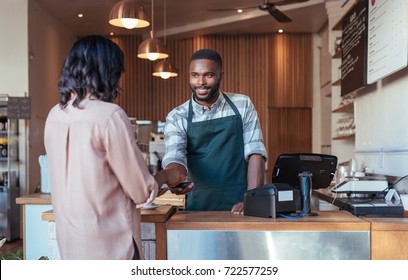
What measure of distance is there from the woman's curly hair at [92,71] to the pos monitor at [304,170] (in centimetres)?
88

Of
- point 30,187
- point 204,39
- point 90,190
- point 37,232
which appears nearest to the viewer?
point 90,190

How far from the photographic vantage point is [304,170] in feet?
6.53

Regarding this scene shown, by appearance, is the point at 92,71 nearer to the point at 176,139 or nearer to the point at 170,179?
the point at 170,179

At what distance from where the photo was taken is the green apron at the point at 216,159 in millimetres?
2318

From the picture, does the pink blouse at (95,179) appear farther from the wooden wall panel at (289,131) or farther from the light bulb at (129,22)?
the wooden wall panel at (289,131)

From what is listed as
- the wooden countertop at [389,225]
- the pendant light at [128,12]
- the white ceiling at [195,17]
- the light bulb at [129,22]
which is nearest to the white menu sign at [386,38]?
the wooden countertop at [389,225]

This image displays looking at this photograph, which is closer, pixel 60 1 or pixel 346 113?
pixel 346 113

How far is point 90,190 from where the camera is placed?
1281mm

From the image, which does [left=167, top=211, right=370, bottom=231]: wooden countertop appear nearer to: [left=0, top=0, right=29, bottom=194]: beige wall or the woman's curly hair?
the woman's curly hair

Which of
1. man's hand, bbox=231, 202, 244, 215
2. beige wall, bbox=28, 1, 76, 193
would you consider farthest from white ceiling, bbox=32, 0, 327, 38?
man's hand, bbox=231, 202, 244, 215

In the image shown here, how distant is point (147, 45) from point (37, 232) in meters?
2.52

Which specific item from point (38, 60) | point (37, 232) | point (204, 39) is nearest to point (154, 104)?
point (204, 39)

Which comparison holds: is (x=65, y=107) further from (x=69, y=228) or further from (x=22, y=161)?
(x=22, y=161)

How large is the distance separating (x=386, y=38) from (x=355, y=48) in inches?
41.2
